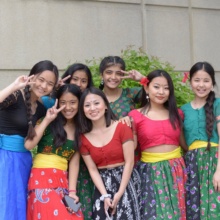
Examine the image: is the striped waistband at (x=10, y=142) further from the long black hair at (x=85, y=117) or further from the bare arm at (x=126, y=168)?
the bare arm at (x=126, y=168)

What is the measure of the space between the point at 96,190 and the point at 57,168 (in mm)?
355

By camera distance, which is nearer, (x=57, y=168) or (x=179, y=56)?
(x=57, y=168)

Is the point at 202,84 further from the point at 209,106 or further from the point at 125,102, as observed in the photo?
the point at 125,102

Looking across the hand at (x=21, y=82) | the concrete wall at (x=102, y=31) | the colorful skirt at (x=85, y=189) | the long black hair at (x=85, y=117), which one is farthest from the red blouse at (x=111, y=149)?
the concrete wall at (x=102, y=31)

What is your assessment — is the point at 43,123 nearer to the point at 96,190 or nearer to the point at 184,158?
the point at 96,190

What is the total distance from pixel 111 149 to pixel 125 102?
1.85 ft

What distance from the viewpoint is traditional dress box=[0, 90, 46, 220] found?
366 centimetres

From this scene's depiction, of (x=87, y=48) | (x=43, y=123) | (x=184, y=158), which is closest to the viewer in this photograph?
(x=43, y=123)

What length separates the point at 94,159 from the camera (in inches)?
154

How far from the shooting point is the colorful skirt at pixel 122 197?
3.82 meters

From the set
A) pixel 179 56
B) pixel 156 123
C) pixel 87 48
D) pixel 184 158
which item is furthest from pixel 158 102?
pixel 179 56

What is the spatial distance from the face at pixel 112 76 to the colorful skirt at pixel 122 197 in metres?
0.75

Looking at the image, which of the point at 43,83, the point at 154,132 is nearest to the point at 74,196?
the point at 154,132

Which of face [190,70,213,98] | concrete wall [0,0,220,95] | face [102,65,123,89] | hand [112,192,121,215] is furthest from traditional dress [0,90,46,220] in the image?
concrete wall [0,0,220,95]
